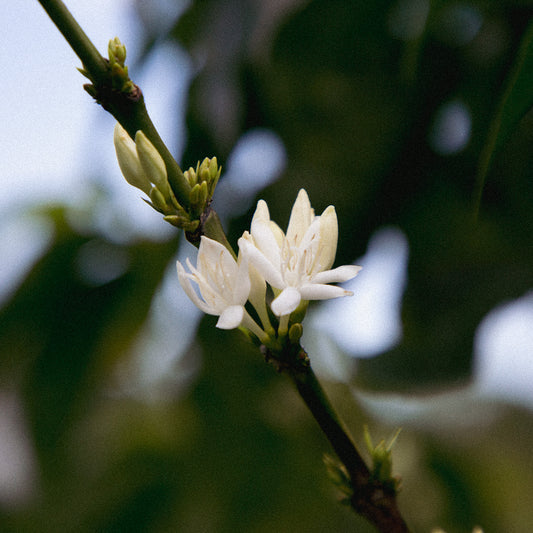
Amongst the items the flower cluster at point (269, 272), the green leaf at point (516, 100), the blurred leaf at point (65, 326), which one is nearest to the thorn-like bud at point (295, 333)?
the flower cluster at point (269, 272)

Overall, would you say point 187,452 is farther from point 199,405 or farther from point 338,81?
point 338,81

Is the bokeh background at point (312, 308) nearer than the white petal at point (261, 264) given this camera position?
No

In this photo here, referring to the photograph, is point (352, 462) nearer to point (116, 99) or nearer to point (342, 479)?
point (342, 479)

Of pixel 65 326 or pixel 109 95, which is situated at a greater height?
pixel 65 326

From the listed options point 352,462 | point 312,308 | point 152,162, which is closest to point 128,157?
point 152,162

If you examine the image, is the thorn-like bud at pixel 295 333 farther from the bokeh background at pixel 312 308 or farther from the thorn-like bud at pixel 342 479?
the bokeh background at pixel 312 308

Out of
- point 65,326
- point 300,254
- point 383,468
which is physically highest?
point 65,326

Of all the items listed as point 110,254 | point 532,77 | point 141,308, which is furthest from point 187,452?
point 532,77
